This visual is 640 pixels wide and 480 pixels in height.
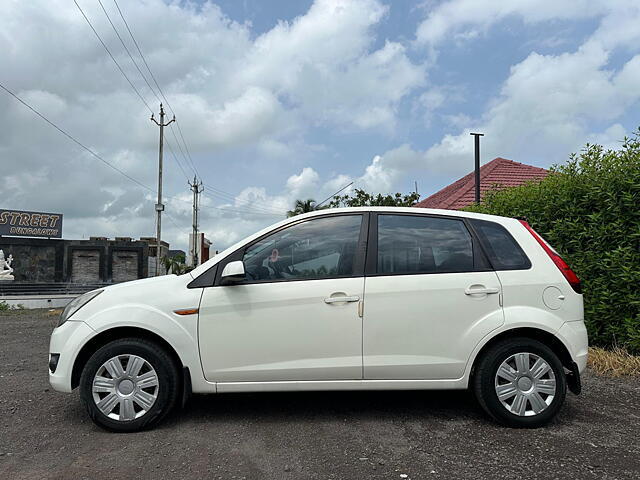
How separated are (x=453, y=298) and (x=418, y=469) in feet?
4.28

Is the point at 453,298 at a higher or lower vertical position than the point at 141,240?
lower

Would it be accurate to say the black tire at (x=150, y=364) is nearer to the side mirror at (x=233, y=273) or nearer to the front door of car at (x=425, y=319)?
the side mirror at (x=233, y=273)

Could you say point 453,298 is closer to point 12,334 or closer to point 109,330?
point 109,330

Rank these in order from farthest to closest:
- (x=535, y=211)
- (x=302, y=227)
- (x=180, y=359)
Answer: (x=535, y=211), (x=302, y=227), (x=180, y=359)

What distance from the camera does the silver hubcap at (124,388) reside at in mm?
3891

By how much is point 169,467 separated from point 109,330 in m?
1.22

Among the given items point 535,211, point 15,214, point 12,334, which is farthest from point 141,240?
point 535,211

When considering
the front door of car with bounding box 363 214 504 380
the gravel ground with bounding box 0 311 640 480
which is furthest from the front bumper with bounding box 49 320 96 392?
the front door of car with bounding box 363 214 504 380

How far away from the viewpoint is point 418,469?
3.25 m

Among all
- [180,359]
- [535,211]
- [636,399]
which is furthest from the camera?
[535,211]

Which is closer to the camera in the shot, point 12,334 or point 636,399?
point 636,399

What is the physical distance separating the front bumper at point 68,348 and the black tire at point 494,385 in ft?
9.93

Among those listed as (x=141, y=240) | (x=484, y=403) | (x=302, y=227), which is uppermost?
(x=141, y=240)

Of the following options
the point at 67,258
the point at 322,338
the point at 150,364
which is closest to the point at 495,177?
the point at 322,338
